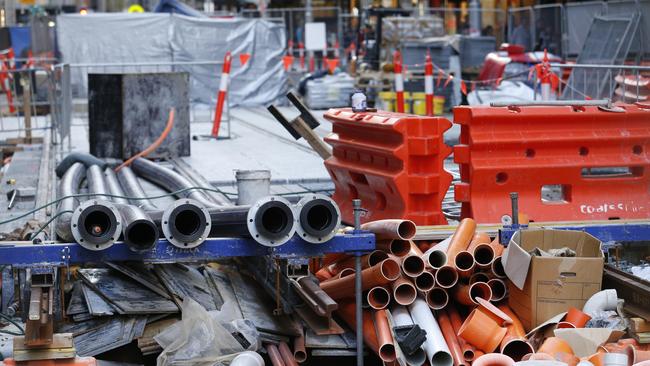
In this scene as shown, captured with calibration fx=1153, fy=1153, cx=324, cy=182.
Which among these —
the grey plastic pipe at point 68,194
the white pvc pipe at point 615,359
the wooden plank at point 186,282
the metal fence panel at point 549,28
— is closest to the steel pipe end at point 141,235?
the grey plastic pipe at point 68,194

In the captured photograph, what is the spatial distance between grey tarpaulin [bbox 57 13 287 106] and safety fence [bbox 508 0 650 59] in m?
7.48

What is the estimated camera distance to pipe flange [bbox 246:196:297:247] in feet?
26.0

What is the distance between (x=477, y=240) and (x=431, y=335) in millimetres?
1058

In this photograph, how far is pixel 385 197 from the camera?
1070 centimetres

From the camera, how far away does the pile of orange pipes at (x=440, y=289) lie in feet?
25.9

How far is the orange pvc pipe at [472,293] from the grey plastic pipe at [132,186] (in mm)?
3693

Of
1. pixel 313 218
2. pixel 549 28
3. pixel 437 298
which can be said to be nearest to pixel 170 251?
pixel 313 218

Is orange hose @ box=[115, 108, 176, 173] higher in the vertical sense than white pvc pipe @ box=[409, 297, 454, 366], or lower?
higher

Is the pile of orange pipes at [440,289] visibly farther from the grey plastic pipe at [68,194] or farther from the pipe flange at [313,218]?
the grey plastic pipe at [68,194]

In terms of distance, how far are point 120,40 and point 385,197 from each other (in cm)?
2302

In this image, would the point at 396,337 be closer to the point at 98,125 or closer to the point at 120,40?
the point at 98,125

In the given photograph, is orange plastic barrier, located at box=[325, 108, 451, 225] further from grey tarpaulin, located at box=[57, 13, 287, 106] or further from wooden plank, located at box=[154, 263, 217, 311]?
grey tarpaulin, located at box=[57, 13, 287, 106]

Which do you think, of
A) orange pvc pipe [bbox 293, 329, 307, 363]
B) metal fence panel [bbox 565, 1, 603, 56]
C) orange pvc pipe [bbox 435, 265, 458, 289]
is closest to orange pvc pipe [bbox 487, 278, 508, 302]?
orange pvc pipe [bbox 435, 265, 458, 289]

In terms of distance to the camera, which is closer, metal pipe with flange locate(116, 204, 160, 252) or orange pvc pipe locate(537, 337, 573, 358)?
orange pvc pipe locate(537, 337, 573, 358)
